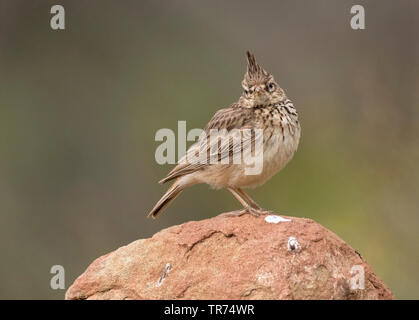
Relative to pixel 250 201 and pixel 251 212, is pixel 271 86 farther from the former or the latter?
pixel 251 212

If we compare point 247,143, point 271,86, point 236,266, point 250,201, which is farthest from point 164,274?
point 271,86

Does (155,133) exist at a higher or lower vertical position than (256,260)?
higher

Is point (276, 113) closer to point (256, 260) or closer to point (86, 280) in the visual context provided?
point (256, 260)

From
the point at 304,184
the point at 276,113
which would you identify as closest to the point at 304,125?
the point at 304,184

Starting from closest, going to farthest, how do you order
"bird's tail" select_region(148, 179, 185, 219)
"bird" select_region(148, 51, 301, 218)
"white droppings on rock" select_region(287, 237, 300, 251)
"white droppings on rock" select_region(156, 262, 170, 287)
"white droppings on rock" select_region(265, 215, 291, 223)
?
"white droppings on rock" select_region(287, 237, 300, 251), "white droppings on rock" select_region(156, 262, 170, 287), "white droppings on rock" select_region(265, 215, 291, 223), "bird" select_region(148, 51, 301, 218), "bird's tail" select_region(148, 179, 185, 219)

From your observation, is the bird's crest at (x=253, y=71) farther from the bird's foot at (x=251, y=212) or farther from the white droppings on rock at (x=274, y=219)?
the white droppings on rock at (x=274, y=219)

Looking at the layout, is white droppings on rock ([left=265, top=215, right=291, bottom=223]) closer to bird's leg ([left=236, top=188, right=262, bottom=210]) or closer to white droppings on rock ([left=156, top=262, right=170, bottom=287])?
bird's leg ([left=236, top=188, right=262, bottom=210])

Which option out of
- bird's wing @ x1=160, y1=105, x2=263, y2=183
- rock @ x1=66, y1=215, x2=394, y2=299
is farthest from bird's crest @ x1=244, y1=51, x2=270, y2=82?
rock @ x1=66, y1=215, x2=394, y2=299
